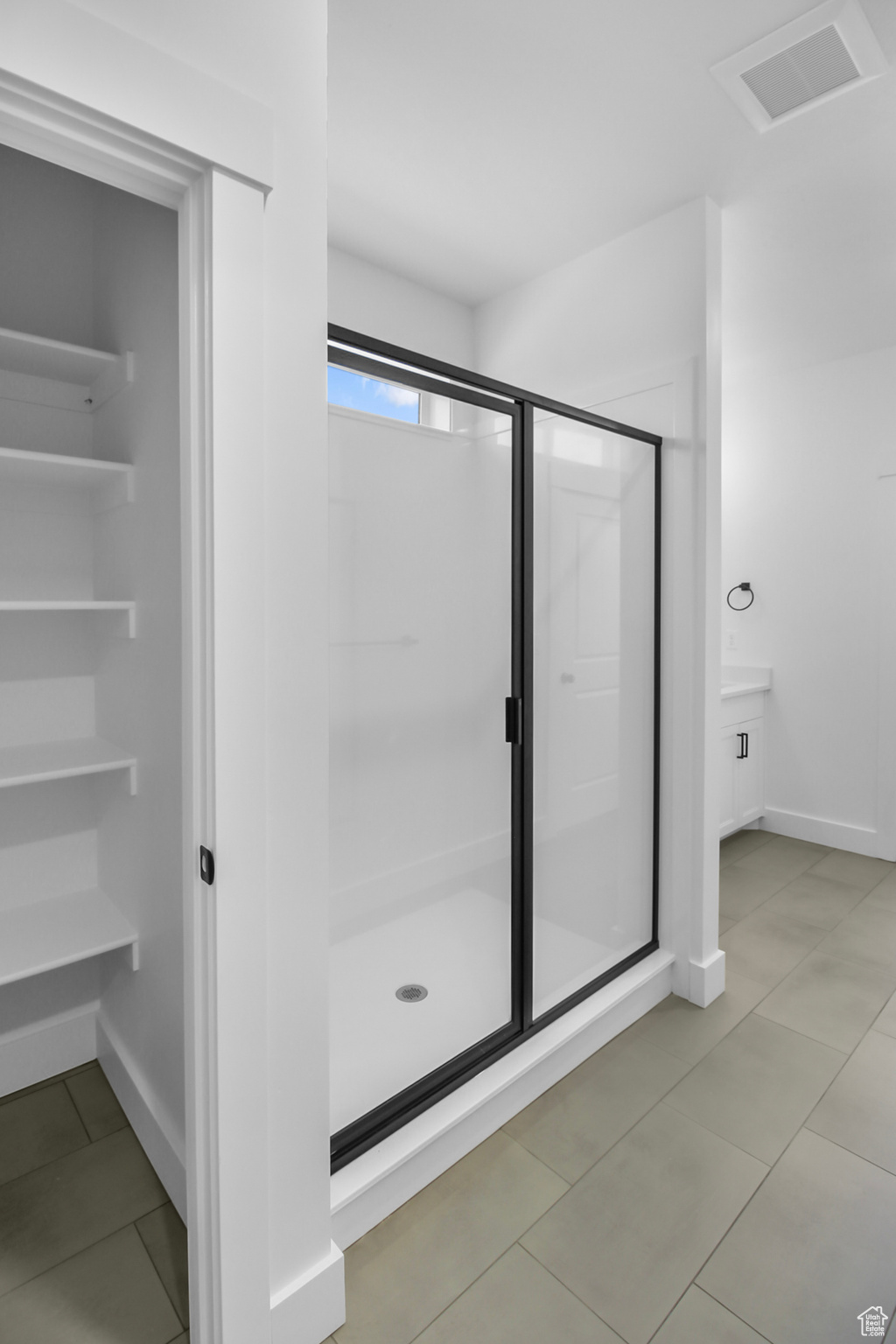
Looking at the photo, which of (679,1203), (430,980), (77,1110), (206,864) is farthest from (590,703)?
(77,1110)

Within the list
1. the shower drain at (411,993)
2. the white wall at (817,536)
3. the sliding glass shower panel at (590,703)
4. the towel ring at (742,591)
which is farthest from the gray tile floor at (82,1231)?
the towel ring at (742,591)

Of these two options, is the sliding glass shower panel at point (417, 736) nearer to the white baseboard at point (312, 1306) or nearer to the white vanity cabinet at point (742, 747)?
the white baseboard at point (312, 1306)

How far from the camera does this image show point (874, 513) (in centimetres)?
356

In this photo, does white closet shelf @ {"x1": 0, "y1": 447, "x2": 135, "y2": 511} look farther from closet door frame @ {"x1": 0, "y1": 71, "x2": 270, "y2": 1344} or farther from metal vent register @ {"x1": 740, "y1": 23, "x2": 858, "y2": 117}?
metal vent register @ {"x1": 740, "y1": 23, "x2": 858, "y2": 117}

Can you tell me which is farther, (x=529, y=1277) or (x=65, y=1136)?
(x=65, y=1136)

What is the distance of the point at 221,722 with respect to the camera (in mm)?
1032

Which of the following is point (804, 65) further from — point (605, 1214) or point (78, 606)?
point (605, 1214)

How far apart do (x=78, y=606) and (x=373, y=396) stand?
82cm

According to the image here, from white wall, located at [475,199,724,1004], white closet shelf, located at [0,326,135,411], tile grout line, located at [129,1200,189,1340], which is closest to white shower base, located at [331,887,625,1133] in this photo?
white wall, located at [475,199,724,1004]

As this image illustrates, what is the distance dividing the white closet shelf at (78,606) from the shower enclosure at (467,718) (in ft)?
1.52

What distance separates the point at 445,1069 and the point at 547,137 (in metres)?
2.52

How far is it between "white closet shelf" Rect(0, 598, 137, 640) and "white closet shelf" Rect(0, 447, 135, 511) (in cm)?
25

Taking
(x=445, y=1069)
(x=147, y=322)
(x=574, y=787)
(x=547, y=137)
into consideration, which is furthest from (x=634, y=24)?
(x=445, y=1069)

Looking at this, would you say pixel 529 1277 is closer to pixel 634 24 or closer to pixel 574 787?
pixel 574 787
